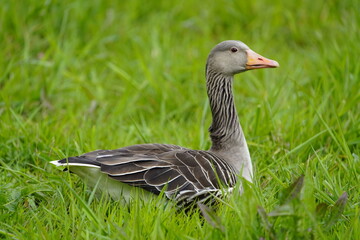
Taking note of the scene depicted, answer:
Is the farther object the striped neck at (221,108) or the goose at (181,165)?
the striped neck at (221,108)

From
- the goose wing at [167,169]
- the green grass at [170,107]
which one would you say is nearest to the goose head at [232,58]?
the green grass at [170,107]

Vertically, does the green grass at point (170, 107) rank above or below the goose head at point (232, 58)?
below

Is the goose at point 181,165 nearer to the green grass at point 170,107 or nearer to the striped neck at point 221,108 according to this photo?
the striped neck at point 221,108

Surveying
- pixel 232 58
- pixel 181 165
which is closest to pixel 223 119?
pixel 232 58

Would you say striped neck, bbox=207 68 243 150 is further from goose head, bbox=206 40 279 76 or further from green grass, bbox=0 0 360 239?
green grass, bbox=0 0 360 239

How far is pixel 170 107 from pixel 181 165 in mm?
2184

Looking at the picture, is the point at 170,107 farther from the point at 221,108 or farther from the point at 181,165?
the point at 181,165

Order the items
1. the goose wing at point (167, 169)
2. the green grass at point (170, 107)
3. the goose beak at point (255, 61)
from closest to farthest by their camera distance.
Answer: the green grass at point (170, 107)
the goose wing at point (167, 169)
the goose beak at point (255, 61)

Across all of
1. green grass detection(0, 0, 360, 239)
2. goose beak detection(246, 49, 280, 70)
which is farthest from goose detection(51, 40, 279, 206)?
green grass detection(0, 0, 360, 239)

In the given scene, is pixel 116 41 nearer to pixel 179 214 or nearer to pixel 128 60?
pixel 128 60

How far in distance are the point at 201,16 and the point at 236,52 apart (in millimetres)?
3660

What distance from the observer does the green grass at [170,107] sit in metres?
3.62

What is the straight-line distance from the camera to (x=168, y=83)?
655cm

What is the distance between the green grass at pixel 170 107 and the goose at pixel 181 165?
0.14m
